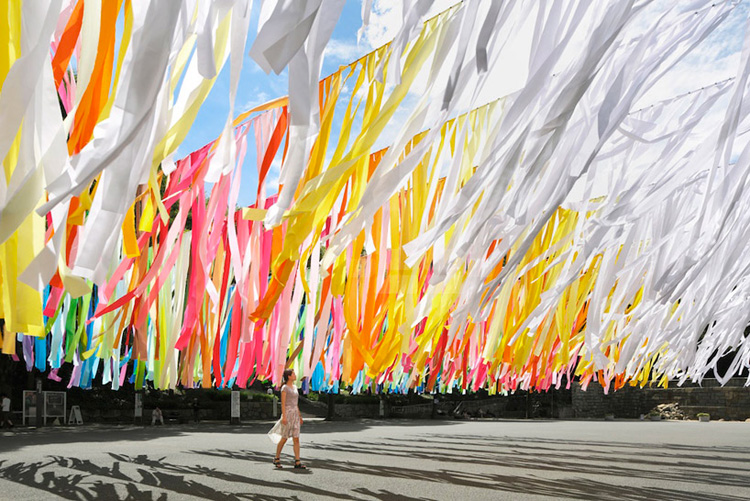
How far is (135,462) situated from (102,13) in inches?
378

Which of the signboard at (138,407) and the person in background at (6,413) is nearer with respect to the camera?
the person in background at (6,413)

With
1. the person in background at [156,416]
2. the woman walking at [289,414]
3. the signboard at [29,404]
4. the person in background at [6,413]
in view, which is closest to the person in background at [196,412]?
the person in background at [156,416]

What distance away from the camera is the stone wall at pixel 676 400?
35.8 meters

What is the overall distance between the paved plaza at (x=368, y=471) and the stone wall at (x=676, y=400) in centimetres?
2425

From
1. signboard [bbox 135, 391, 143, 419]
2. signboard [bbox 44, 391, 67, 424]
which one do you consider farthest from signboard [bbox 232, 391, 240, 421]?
signboard [bbox 44, 391, 67, 424]

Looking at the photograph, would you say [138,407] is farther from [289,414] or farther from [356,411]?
[289,414]

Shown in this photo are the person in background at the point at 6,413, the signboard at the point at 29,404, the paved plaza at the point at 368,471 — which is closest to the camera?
the paved plaza at the point at 368,471

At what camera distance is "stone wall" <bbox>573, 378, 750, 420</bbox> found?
35.8m

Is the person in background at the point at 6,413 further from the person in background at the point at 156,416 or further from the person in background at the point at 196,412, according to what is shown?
the person in background at the point at 196,412

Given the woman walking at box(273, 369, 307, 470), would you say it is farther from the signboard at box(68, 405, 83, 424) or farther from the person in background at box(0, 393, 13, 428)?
the signboard at box(68, 405, 83, 424)

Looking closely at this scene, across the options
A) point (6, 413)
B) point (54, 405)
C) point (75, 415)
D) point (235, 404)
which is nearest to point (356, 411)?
point (235, 404)

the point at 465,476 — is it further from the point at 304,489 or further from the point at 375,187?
the point at 375,187

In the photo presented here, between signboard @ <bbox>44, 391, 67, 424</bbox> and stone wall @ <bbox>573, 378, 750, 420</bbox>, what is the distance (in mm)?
27108

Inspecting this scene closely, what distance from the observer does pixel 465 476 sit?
843 centimetres
